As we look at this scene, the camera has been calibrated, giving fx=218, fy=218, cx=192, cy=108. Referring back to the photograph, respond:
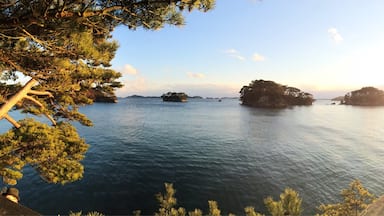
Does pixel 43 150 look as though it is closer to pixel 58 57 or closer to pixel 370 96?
pixel 58 57

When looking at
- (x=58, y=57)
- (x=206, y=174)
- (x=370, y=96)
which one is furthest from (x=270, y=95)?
(x=58, y=57)

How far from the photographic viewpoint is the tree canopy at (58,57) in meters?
5.35

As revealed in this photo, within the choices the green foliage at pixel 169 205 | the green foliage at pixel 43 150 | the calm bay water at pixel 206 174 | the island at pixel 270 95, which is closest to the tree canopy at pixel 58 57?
the green foliage at pixel 43 150

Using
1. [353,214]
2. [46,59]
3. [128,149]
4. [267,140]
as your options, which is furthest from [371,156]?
[46,59]

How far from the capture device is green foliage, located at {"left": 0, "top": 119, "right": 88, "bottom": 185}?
23.1 feet

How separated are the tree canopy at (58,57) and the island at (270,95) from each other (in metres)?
125

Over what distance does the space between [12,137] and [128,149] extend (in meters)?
22.9

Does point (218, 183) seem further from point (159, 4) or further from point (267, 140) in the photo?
point (267, 140)

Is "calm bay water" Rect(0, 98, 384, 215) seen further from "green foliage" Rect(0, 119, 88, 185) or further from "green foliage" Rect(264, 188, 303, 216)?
"green foliage" Rect(264, 188, 303, 216)

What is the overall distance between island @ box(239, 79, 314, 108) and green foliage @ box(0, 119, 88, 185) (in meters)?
126

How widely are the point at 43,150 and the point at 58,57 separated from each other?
316 cm

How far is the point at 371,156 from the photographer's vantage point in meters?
27.8

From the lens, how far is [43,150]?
7289mm

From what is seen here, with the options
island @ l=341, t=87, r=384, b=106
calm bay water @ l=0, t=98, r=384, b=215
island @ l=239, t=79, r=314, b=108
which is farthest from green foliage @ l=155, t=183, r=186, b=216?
island @ l=341, t=87, r=384, b=106
